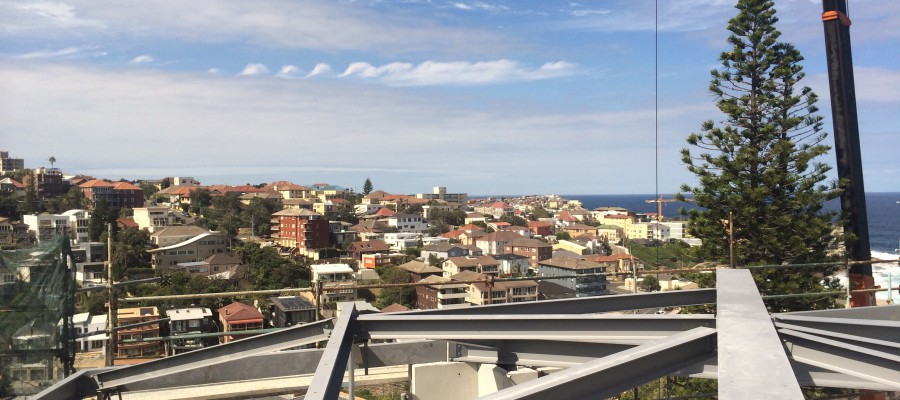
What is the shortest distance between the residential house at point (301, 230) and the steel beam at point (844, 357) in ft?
180

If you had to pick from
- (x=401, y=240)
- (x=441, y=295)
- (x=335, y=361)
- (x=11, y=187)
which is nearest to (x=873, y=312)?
(x=335, y=361)

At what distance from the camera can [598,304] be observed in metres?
3.33

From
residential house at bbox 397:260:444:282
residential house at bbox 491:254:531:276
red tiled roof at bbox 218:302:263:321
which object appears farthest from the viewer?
residential house at bbox 491:254:531:276

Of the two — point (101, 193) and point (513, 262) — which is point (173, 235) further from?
point (513, 262)

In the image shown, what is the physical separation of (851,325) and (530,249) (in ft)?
186

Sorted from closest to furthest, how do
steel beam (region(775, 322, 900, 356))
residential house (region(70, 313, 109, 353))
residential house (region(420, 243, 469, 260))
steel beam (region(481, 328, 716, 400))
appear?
steel beam (region(481, 328, 716, 400)), steel beam (region(775, 322, 900, 356)), residential house (region(70, 313, 109, 353)), residential house (region(420, 243, 469, 260))

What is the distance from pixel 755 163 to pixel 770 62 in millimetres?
1884

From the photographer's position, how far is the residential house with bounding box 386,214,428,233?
7644 centimetres

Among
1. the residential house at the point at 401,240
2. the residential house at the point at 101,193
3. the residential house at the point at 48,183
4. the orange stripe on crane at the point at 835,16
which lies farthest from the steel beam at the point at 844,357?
the residential house at the point at 48,183

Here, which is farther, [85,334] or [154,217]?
[154,217]

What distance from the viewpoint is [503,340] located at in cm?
282

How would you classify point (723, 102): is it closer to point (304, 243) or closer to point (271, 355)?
point (271, 355)

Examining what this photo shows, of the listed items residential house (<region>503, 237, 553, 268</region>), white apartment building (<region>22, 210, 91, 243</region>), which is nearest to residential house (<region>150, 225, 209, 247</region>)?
white apartment building (<region>22, 210, 91, 243</region>)

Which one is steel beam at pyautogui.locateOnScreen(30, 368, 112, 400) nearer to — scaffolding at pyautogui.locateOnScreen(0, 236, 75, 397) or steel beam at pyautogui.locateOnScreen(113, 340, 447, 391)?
steel beam at pyautogui.locateOnScreen(113, 340, 447, 391)
